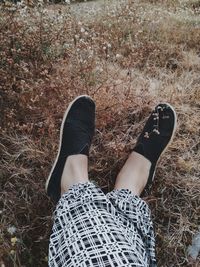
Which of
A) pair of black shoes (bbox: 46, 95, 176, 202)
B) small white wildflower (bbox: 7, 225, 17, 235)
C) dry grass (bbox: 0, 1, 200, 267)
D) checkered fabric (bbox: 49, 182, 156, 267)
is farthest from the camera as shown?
pair of black shoes (bbox: 46, 95, 176, 202)

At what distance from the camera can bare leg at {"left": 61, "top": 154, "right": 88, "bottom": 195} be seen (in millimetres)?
2426

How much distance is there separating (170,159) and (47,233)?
0.98 m

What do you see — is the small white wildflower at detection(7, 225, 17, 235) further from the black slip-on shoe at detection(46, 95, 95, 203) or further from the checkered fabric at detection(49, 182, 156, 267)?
the checkered fabric at detection(49, 182, 156, 267)

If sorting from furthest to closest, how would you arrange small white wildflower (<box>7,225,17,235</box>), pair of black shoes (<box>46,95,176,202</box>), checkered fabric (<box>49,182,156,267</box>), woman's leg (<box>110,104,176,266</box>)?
pair of black shoes (<box>46,95,176,202</box>)
small white wildflower (<box>7,225,17,235</box>)
woman's leg (<box>110,104,176,266</box>)
checkered fabric (<box>49,182,156,267</box>)

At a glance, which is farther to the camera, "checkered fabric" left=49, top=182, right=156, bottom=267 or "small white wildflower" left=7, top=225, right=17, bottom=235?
"small white wildflower" left=7, top=225, right=17, bottom=235

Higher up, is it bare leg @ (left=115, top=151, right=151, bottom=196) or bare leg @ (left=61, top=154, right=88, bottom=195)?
bare leg @ (left=61, top=154, right=88, bottom=195)

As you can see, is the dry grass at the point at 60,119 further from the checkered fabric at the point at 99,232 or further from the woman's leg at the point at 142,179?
the checkered fabric at the point at 99,232

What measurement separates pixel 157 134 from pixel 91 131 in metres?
0.43

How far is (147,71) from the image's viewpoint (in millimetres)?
3770

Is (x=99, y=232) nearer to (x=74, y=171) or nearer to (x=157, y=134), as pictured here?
(x=74, y=171)

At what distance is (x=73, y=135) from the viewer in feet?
9.21

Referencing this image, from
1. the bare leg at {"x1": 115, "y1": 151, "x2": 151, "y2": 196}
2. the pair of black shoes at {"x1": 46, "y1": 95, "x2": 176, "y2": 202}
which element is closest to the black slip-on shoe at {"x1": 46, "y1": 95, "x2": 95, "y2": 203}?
the pair of black shoes at {"x1": 46, "y1": 95, "x2": 176, "y2": 202}

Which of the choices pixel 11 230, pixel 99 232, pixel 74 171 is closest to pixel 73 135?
pixel 74 171

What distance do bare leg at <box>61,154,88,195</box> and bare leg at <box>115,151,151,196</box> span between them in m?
0.22
